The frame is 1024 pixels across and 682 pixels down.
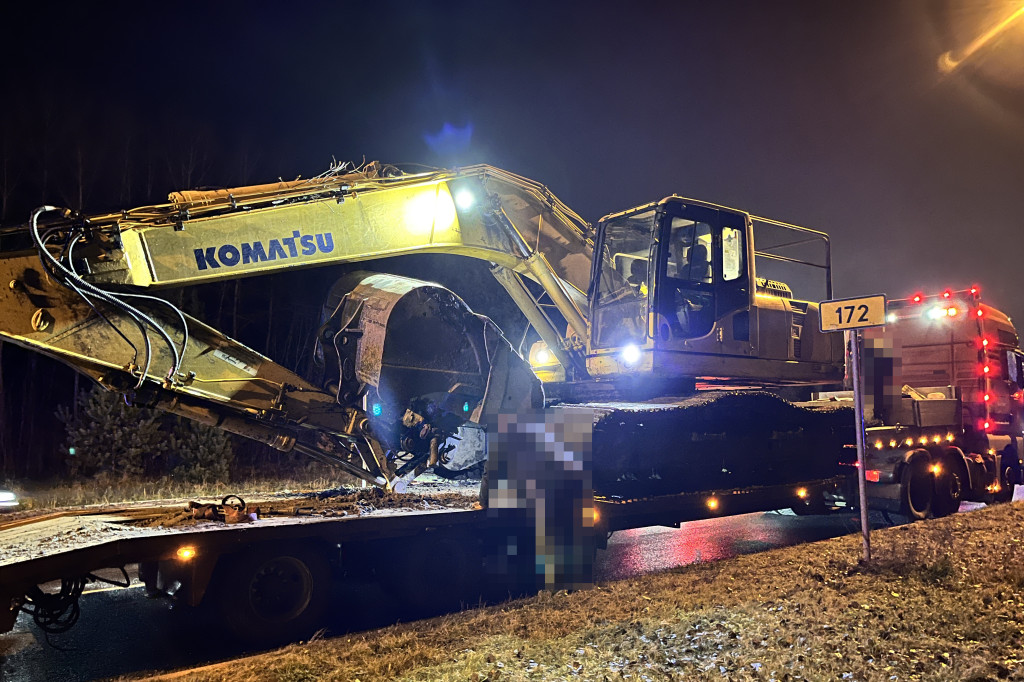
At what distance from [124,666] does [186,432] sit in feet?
32.7

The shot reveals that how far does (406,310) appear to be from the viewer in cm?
645

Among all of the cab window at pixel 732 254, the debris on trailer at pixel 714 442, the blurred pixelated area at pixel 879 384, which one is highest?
the cab window at pixel 732 254

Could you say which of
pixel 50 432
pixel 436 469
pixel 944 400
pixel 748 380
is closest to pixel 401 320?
pixel 436 469

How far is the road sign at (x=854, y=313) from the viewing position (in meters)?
7.18

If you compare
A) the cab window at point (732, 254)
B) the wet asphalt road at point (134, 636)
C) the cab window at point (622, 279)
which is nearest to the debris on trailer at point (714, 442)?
the cab window at point (622, 279)

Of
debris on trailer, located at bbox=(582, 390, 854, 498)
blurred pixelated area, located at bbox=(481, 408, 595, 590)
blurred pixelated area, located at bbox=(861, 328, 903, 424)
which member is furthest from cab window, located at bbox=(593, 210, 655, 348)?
blurred pixelated area, located at bbox=(861, 328, 903, 424)

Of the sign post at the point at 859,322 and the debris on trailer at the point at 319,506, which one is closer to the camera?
the debris on trailer at the point at 319,506

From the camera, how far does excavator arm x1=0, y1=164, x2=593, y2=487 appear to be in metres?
5.14

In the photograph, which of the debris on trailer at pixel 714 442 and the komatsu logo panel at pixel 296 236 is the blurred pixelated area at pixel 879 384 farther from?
the komatsu logo panel at pixel 296 236

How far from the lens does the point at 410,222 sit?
6.86 m

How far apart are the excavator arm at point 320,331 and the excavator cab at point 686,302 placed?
64.8 inches

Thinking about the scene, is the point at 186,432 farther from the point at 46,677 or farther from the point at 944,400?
the point at 944,400

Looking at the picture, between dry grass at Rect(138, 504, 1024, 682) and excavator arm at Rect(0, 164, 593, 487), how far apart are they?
5.55 ft

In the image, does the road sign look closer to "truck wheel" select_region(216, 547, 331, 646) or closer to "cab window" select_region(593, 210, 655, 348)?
"cab window" select_region(593, 210, 655, 348)
